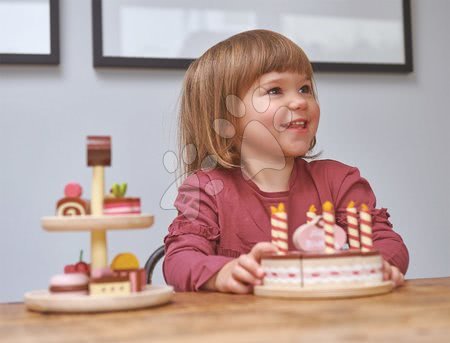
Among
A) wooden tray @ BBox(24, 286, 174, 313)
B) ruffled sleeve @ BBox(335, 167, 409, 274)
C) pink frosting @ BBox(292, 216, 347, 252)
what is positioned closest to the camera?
wooden tray @ BBox(24, 286, 174, 313)

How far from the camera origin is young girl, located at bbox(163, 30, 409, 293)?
1.25 m

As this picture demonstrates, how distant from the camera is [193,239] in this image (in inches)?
44.8

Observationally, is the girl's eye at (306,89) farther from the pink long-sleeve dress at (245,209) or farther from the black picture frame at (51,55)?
the black picture frame at (51,55)

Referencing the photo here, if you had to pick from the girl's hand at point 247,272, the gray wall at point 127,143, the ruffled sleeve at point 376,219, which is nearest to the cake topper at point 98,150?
the girl's hand at point 247,272

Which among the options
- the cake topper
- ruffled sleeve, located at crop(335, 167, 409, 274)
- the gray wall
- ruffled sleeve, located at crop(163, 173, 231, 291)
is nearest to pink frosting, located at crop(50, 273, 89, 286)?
the cake topper

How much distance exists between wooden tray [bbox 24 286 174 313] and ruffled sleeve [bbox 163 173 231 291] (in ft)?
0.81

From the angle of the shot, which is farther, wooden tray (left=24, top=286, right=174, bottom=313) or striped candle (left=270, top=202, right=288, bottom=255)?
striped candle (left=270, top=202, right=288, bottom=255)

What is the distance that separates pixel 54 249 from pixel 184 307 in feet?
3.76

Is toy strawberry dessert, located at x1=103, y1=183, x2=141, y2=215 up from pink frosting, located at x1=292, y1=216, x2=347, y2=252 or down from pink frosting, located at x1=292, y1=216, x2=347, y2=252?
up

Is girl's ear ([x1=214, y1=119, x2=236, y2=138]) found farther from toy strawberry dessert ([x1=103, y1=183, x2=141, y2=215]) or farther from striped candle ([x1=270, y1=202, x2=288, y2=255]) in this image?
toy strawberry dessert ([x1=103, y1=183, x2=141, y2=215])

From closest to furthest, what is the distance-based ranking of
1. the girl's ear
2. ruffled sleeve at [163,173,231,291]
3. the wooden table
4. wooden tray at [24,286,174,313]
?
the wooden table < wooden tray at [24,286,174,313] < ruffled sleeve at [163,173,231,291] < the girl's ear

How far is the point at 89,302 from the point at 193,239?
45 centimetres

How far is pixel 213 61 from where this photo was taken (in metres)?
1.40

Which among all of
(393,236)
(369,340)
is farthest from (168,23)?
(369,340)
